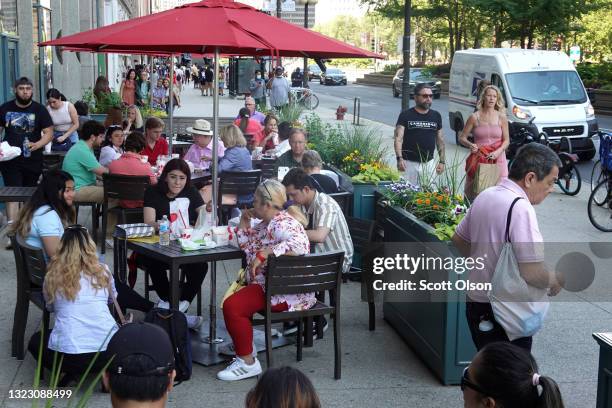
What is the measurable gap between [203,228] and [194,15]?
5.38 ft

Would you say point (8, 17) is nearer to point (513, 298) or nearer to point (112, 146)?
point (112, 146)

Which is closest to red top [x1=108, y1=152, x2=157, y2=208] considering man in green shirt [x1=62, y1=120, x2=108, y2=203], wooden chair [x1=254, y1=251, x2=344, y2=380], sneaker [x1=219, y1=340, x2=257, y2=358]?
man in green shirt [x1=62, y1=120, x2=108, y2=203]

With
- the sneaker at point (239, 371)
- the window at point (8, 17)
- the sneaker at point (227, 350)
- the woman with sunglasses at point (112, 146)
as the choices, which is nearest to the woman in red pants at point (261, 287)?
the sneaker at point (239, 371)

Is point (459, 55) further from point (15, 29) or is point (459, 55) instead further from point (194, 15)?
point (194, 15)

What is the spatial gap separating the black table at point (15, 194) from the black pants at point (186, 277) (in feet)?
6.23

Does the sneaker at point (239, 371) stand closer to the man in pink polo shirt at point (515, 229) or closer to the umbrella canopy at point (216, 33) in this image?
the man in pink polo shirt at point (515, 229)

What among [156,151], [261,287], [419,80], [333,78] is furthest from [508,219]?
[333,78]

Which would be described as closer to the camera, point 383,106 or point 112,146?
point 112,146

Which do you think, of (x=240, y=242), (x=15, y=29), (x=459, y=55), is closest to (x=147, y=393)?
(x=240, y=242)

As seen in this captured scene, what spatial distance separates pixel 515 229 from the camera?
4.20 meters

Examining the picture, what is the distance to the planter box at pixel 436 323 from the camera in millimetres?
5715

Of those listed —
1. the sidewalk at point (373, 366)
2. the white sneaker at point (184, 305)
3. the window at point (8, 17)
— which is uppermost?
the window at point (8, 17)

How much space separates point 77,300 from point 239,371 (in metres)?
1.25

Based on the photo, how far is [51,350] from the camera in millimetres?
5387
